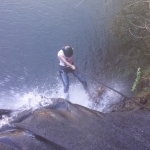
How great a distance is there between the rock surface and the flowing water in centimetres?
356

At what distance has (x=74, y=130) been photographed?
5.48 metres

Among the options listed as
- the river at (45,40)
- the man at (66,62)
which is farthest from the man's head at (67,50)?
the river at (45,40)

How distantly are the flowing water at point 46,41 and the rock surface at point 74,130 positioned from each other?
3557 millimetres

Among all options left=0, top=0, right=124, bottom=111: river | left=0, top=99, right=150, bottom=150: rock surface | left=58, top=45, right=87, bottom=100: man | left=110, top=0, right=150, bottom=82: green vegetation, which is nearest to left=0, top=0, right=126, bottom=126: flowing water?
left=0, top=0, right=124, bottom=111: river

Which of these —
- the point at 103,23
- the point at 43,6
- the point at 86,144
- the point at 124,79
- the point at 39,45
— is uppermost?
the point at 43,6

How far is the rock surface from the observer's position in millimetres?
4953

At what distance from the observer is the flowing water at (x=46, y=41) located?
39.4 ft

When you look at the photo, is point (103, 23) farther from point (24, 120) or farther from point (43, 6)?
point (24, 120)

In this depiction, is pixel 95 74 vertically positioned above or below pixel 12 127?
above

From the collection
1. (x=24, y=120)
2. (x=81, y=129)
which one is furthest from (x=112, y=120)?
(x=24, y=120)

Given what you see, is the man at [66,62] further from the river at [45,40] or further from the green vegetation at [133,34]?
the green vegetation at [133,34]

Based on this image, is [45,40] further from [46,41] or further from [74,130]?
[74,130]

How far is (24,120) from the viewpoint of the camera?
574 centimetres

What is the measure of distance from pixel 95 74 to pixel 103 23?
461cm
